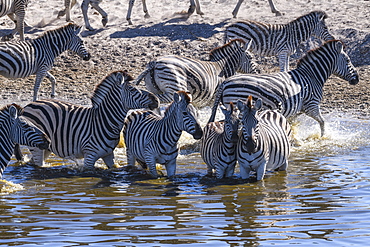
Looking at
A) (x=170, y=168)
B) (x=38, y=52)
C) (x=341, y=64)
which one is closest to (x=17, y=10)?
(x=38, y=52)

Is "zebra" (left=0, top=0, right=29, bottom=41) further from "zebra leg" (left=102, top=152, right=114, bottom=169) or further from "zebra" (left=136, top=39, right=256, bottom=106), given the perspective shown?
"zebra leg" (left=102, top=152, right=114, bottom=169)

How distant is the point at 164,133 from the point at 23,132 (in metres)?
1.82

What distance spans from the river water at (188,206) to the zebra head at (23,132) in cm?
63

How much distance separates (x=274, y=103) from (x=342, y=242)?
5157 mm

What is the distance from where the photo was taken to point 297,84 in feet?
40.0

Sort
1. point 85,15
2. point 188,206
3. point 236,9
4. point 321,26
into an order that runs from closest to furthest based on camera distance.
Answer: point 188,206
point 321,26
point 85,15
point 236,9

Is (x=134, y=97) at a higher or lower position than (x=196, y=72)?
lower

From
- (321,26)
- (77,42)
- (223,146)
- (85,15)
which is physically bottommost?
(223,146)

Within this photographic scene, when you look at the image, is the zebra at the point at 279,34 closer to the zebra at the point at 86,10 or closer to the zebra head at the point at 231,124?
the zebra at the point at 86,10

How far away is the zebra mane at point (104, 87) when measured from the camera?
33.5 ft

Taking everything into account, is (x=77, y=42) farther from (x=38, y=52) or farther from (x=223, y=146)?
(x=223, y=146)

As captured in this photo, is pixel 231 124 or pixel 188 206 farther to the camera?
pixel 231 124

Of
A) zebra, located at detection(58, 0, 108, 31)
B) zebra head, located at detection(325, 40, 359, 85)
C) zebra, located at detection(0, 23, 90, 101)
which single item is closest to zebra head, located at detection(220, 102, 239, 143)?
zebra head, located at detection(325, 40, 359, 85)

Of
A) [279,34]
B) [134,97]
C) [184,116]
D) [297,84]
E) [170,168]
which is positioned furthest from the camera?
[279,34]
